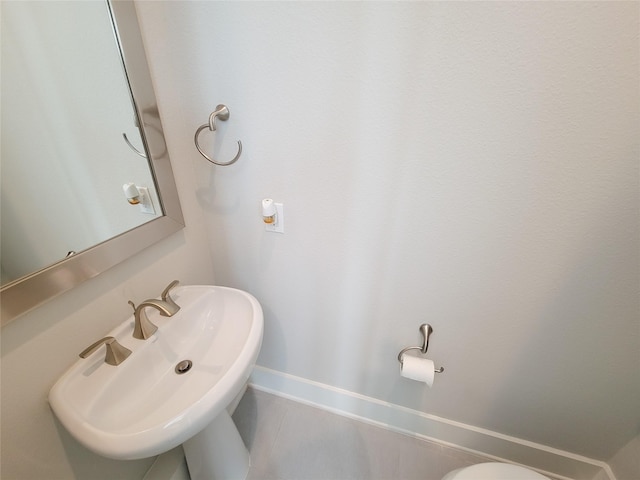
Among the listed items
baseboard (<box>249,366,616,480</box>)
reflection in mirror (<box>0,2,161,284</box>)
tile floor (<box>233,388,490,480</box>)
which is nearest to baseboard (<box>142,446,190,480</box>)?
tile floor (<box>233,388,490,480</box>)

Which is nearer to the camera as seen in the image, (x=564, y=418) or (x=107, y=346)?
(x=107, y=346)

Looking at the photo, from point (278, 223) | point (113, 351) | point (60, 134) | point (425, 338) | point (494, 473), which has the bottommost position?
point (494, 473)

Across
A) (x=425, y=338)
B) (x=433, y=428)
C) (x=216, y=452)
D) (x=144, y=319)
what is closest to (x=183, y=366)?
(x=144, y=319)

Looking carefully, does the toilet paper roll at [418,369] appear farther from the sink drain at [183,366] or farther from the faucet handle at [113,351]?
the faucet handle at [113,351]

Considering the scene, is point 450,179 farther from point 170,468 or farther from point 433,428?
point 170,468

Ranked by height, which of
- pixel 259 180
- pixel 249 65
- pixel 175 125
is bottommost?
pixel 259 180

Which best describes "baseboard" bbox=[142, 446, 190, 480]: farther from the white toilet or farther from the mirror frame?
the white toilet

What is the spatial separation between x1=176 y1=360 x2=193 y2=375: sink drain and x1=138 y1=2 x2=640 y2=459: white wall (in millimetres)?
395

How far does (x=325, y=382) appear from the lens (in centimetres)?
119

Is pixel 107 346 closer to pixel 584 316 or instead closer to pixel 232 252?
pixel 232 252

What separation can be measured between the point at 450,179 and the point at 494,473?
2.93 ft

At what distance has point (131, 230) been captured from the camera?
69cm

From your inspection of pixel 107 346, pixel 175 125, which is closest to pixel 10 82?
pixel 175 125

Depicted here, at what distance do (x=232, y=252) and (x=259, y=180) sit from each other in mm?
359
